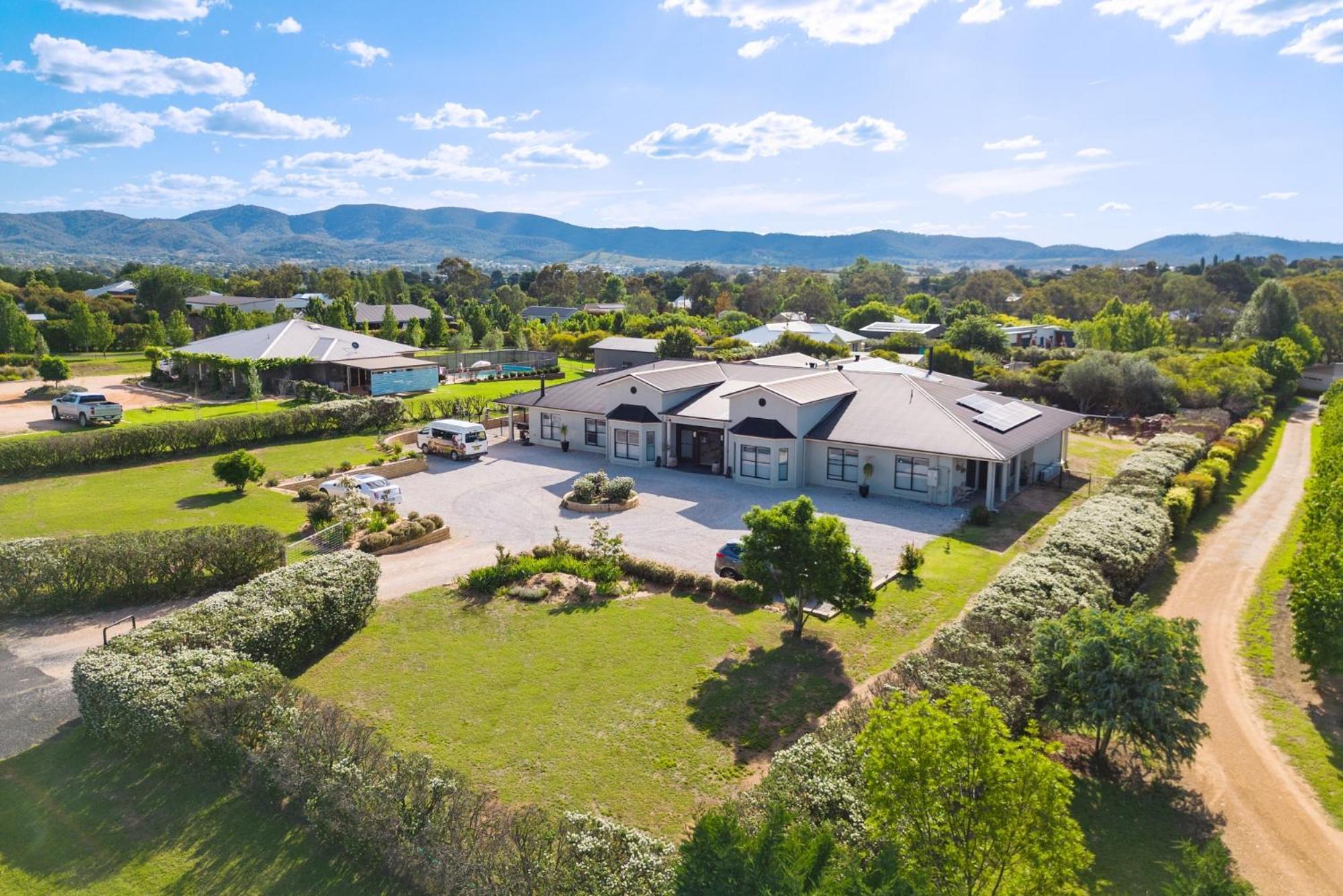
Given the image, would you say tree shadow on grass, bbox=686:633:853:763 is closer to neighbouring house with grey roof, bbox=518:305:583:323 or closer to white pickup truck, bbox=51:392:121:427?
white pickup truck, bbox=51:392:121:427

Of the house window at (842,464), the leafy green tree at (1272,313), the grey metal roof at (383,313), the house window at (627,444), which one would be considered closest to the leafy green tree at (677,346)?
the grey metal roof at (383,313)

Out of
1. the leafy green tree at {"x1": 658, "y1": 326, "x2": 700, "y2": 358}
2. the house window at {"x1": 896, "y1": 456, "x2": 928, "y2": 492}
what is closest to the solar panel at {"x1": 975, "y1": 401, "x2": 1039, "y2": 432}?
the house window at {"x1": 896, "y1": 456, "x2": 928, "y2": 492}

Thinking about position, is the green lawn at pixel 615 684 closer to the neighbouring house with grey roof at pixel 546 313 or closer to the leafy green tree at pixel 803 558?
the leafy green tree at pixel 803 558

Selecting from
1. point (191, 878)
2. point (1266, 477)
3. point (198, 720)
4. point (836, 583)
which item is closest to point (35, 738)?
point (198, 720)

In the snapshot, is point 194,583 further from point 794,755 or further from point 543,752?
point 794,755

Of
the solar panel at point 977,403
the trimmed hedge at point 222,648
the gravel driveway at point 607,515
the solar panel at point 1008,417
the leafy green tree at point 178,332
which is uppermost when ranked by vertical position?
the leafy green tree at point 178,332
